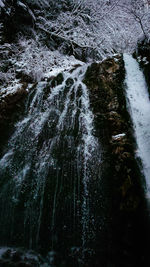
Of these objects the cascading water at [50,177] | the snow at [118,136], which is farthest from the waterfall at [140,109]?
the cascading water at [50,177]

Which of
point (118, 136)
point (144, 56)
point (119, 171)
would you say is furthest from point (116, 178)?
point (144, 56)

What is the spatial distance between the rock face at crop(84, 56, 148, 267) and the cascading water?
369mm

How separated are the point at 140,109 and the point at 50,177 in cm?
370

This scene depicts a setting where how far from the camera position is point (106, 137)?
4.44 m

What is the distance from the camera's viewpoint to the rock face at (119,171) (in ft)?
9.15

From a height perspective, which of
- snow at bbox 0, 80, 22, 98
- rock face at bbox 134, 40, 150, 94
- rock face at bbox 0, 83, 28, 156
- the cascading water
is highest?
rock face at bbox 134, 40, 150, 94

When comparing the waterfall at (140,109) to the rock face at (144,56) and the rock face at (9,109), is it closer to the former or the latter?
the rock face at (144,56)

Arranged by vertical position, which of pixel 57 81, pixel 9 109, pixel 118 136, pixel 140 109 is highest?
pixel 57 81

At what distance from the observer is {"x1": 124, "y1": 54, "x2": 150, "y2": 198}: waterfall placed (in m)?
3.80

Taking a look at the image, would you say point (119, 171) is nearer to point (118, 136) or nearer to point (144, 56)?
point (118, 136)

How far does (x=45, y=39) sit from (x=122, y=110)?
310 inches

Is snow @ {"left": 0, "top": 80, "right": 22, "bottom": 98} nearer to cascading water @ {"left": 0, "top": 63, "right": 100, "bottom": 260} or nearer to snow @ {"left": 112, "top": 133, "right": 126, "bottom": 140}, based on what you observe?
cascading water @ {"left": 0, "top": 63, "right": 100, "bottom": 260}

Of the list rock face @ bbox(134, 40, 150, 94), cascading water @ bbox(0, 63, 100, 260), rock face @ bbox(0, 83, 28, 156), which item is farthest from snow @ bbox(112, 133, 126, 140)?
rock face @ bbox(0, 83, 28, 156)

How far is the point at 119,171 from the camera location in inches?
145
